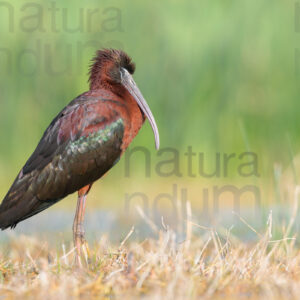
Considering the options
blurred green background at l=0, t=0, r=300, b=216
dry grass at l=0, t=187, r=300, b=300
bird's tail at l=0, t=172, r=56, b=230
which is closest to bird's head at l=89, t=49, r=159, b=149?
bird's tail at l=0, t=172, r=56, b=230

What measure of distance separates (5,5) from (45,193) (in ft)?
14.5

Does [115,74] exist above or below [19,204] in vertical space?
above

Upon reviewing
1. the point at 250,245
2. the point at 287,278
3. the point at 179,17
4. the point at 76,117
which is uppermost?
the point at 179,17

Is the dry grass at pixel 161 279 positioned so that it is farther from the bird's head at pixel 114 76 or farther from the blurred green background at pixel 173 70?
the blurred green background at pixel 173 70

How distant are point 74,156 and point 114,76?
83 cm

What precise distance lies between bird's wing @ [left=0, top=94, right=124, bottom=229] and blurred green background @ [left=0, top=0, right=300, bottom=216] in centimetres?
323

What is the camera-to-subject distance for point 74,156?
5.71 metres

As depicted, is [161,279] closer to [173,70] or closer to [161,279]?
[161,279]

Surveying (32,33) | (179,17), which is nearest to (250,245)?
(179,17)

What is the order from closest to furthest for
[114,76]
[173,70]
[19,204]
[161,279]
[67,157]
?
1. [161,279]
2. [19,204]
3. [67,157]
4. [114,76]
5. [173,70]

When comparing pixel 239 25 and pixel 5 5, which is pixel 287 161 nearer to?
pixel 239 25

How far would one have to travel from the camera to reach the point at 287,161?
9047 mm

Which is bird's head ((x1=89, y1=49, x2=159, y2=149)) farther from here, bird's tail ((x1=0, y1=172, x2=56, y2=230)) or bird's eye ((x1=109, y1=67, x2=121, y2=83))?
bird's tail ((x1=0, y1=172, x2=56, y2=230))

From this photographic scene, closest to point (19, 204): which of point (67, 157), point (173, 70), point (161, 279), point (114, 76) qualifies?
point (67, 157)
